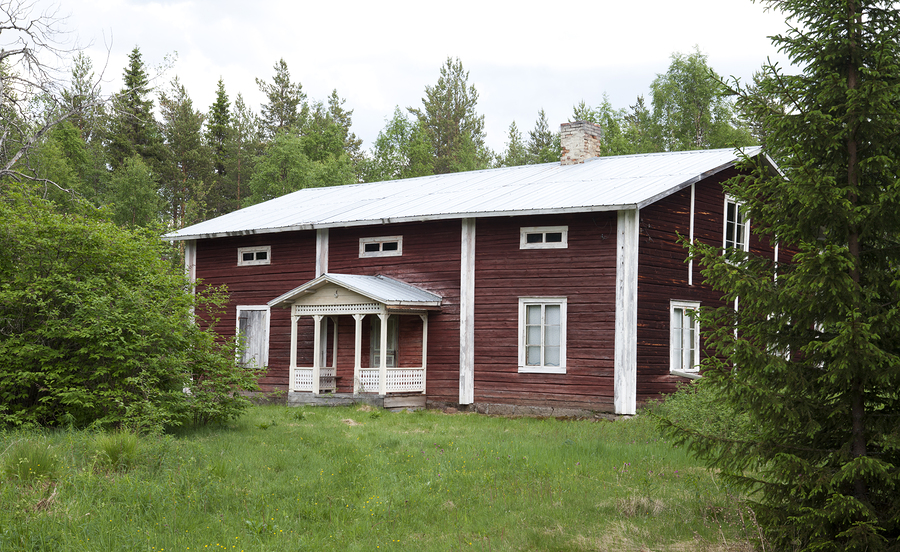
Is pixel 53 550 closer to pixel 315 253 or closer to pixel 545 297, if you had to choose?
pixel 545 297

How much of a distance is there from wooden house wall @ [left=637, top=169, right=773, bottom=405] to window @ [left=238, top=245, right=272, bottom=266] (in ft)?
35.4

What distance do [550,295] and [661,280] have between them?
8.14ft

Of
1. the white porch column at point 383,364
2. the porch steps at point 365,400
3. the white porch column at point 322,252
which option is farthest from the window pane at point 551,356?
the white porch column at point 322,252

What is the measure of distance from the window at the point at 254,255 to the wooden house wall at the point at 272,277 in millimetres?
118

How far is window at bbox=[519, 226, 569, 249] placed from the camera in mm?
18422

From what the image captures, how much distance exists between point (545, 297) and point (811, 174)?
12.1m

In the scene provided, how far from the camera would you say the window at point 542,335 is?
60.3 feet

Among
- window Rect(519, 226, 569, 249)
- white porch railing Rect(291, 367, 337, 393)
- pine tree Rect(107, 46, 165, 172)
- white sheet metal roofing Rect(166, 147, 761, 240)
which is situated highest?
pine tree Rect(107, 46, 165, 172)

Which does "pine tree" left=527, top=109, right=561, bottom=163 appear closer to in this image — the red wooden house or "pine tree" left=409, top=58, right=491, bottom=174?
"pine tree" left=409, top=58, right=491, bottom=174

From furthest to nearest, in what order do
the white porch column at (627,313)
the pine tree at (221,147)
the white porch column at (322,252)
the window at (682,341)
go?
the pine tree at (221,147) → the white porch column at (322,252) → the window at (682,341) → the white porch column at (627,313)

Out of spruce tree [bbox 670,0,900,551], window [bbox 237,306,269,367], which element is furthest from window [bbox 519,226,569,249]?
spruce tree [bbox 670,0,900,551]

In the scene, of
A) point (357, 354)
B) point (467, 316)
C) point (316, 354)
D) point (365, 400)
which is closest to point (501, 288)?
point (467, 316)

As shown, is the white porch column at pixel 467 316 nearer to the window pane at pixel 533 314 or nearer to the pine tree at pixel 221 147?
the window pane at pixel 533 314

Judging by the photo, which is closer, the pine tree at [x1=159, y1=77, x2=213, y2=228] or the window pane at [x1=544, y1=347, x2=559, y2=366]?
the window pane at [x1=544, y1=347, x2=559, y2=366]
